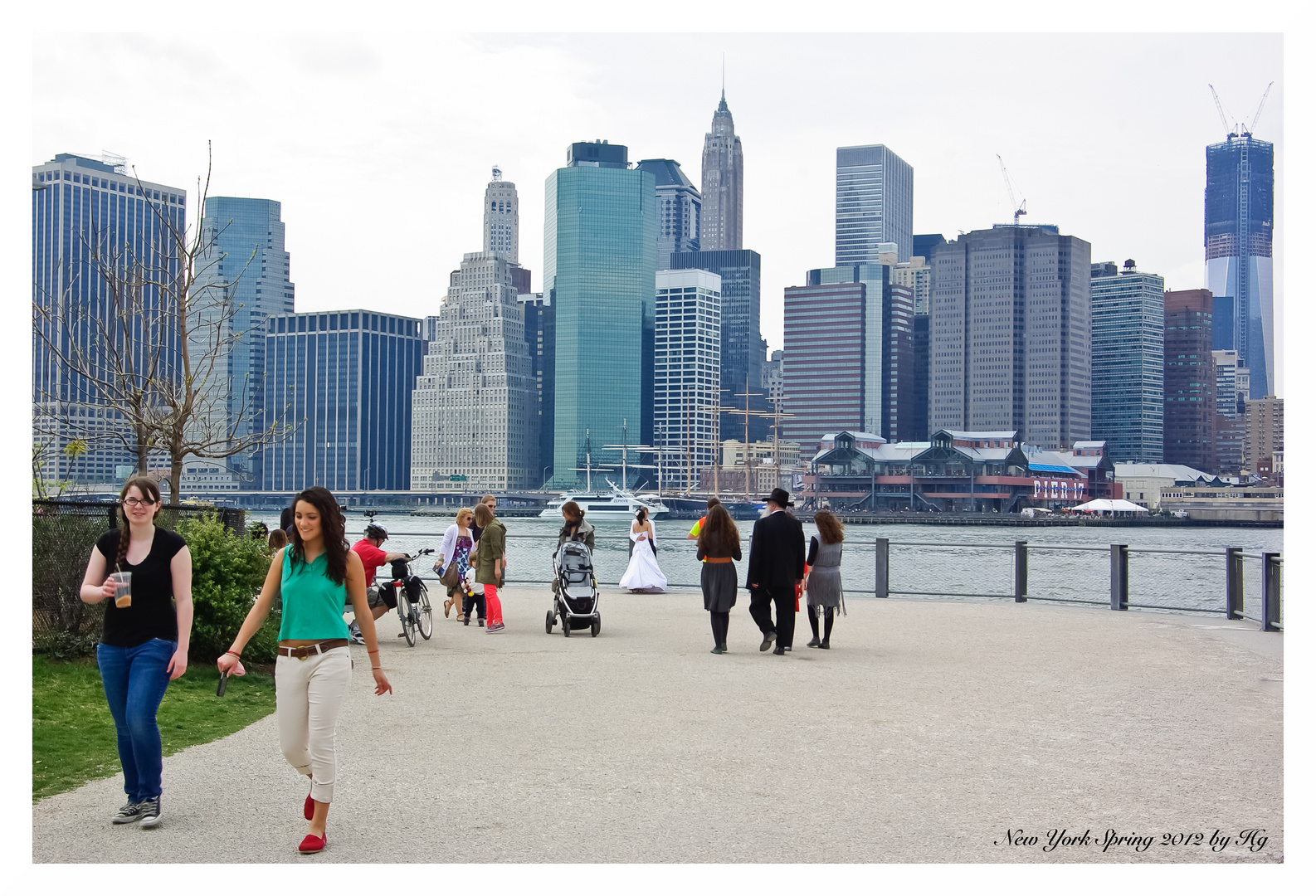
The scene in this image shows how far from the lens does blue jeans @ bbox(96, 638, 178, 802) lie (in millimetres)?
5734

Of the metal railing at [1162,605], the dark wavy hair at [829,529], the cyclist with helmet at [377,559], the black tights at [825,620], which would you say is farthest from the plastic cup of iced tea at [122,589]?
the metal railing at [1162,605]

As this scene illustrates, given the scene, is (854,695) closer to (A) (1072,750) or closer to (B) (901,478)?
(A) (1072,750)

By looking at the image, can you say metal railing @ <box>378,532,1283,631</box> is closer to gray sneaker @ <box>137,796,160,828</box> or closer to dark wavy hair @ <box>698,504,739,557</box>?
dark wavy hair @ <box>698,504,739,557</box>

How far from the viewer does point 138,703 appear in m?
5.73

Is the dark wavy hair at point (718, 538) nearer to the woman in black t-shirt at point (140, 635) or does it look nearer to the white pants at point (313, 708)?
the white pants at point (313, 708)

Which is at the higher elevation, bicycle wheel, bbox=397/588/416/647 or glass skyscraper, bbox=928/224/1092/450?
glass skyscraper, bbox=928/224/1092/450

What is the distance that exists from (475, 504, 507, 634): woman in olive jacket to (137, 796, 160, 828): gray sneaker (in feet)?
28.3

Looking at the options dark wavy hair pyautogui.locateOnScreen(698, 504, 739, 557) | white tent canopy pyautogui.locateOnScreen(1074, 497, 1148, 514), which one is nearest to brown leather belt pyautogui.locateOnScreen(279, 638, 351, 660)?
dark wavy hair pyautogui.locateOnScreen(698, 504, 739, 557)

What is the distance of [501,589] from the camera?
845 inches

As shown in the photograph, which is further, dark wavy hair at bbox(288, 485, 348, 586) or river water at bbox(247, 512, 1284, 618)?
river water at bbox(247, 512, 1284, 618)

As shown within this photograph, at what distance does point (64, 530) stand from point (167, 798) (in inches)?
183

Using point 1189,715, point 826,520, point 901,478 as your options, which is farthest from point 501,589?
point 901,478

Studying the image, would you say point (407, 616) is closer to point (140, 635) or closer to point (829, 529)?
point (829, 529)

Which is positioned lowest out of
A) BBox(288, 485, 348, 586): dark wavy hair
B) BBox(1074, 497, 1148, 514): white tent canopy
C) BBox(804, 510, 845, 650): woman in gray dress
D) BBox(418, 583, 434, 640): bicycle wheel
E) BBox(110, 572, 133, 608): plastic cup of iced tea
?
BBox(1074, 497, 1148, 514): white tent canopy
